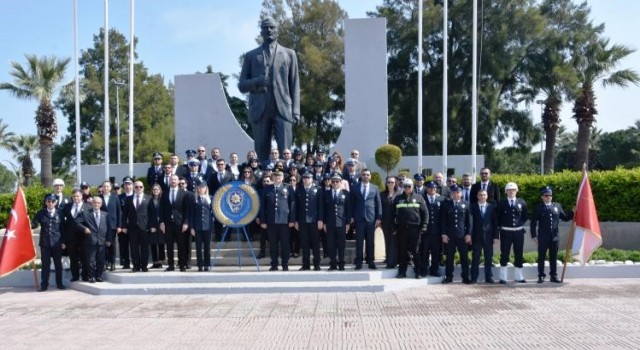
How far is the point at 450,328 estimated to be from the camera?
7191mm

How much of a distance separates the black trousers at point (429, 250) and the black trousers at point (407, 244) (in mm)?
138

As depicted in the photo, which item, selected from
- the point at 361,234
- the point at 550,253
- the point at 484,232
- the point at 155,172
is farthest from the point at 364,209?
the point at 155,172

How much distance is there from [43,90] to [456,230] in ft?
81.6

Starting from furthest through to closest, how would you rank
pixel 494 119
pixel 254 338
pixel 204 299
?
pixel 494 119, pixel 204 299, pixel 254 338

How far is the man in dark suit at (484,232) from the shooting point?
425 inches

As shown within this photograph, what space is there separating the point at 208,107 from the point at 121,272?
12.6 meters

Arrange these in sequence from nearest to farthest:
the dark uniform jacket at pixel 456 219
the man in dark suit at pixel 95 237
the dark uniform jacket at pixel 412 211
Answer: the dark uniform jacket at pixel 412 211 → the dark uniform jacket at pixel 456 219 → the man in dark suit at pixel 95 237

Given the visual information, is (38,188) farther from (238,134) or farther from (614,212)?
(614,212)

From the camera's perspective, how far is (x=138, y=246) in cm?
1129

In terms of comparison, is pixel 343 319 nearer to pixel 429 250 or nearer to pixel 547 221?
pixel 429 250

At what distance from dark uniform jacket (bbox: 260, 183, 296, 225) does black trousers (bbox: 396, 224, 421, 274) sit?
177cm

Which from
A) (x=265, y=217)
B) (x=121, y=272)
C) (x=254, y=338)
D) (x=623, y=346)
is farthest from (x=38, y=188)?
(x=623, y=346)

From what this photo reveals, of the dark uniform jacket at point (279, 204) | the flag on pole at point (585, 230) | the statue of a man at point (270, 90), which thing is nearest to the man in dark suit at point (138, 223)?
the dark uniform jacket at point (279, 204)

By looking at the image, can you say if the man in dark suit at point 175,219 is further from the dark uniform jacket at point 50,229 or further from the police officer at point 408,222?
the police officer at point 408,222
